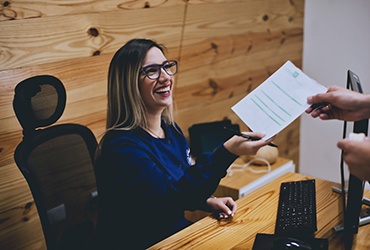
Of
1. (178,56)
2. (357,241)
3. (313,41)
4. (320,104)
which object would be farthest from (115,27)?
(313,41)

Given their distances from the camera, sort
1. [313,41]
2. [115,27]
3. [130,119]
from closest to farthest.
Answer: [130,119]
[115,27]
[313,41]

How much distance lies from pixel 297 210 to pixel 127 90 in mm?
750

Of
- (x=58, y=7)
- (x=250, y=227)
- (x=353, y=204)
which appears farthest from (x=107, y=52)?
(x=353, y=204)

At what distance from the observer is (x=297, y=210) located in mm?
1642

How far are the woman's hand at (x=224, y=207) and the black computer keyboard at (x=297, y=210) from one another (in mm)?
166

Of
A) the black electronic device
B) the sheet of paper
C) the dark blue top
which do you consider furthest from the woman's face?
the black electronic device

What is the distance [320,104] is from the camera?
5.11 feet

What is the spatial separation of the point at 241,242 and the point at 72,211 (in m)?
0.64

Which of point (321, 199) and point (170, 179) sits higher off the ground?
point (170, 179)

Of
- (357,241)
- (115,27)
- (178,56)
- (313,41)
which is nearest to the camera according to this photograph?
(357,241)

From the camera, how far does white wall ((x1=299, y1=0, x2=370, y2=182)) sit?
3.48m

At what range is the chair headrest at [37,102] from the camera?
163 cm

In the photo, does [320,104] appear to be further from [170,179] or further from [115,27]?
[115,27]

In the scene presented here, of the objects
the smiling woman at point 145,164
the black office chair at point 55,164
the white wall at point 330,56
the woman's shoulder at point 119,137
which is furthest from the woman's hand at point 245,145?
the white wall at point 330,56
